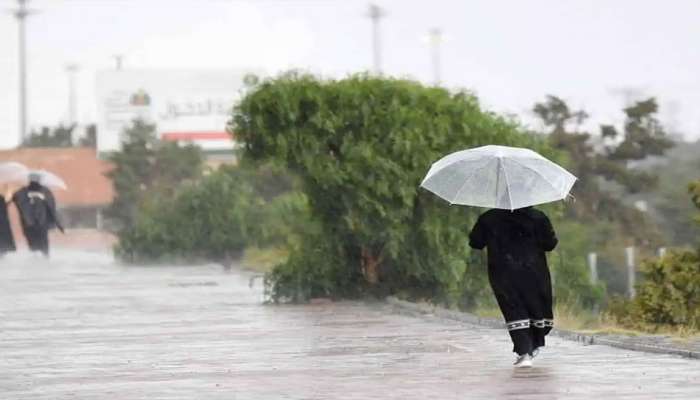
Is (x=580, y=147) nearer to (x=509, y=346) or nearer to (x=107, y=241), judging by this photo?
(x=107, y=241)

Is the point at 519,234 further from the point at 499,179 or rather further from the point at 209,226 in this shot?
the point at 209,226

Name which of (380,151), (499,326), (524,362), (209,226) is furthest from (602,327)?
(209,226)

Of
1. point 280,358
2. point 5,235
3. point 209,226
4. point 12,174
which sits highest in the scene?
point 12,174

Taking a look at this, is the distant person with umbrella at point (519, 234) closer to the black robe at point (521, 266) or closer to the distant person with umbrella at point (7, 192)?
the black robe at point (521, 266)

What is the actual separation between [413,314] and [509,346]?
17.2ft

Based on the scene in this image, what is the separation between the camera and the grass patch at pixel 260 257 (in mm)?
40909

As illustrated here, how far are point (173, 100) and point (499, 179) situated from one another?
111260 millimetres

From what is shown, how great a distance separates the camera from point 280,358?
61.7 ft

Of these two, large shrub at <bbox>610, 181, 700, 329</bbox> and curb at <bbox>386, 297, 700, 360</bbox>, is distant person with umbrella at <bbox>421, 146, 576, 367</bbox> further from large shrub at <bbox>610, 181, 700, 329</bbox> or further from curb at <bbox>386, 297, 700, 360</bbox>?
large shrub at <bbox>610, 181, 700, 329</bbox>

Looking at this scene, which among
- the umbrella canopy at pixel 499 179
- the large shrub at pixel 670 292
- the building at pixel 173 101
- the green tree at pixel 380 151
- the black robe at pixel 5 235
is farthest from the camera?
the building at pixel 173 101

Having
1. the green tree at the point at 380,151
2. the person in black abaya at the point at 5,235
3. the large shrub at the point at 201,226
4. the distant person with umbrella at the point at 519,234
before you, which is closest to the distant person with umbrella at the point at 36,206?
the person in black abaya at the point at 5,235

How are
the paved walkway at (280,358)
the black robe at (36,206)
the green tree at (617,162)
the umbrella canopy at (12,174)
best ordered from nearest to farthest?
the paved walkway at (280,358) → the black robe at (36,206) → the umbrella canopy at (12,174) → the green tree at (617,162)

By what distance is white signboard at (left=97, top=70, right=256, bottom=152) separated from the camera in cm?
12606

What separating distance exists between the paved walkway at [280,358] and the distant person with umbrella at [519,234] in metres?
0.36
